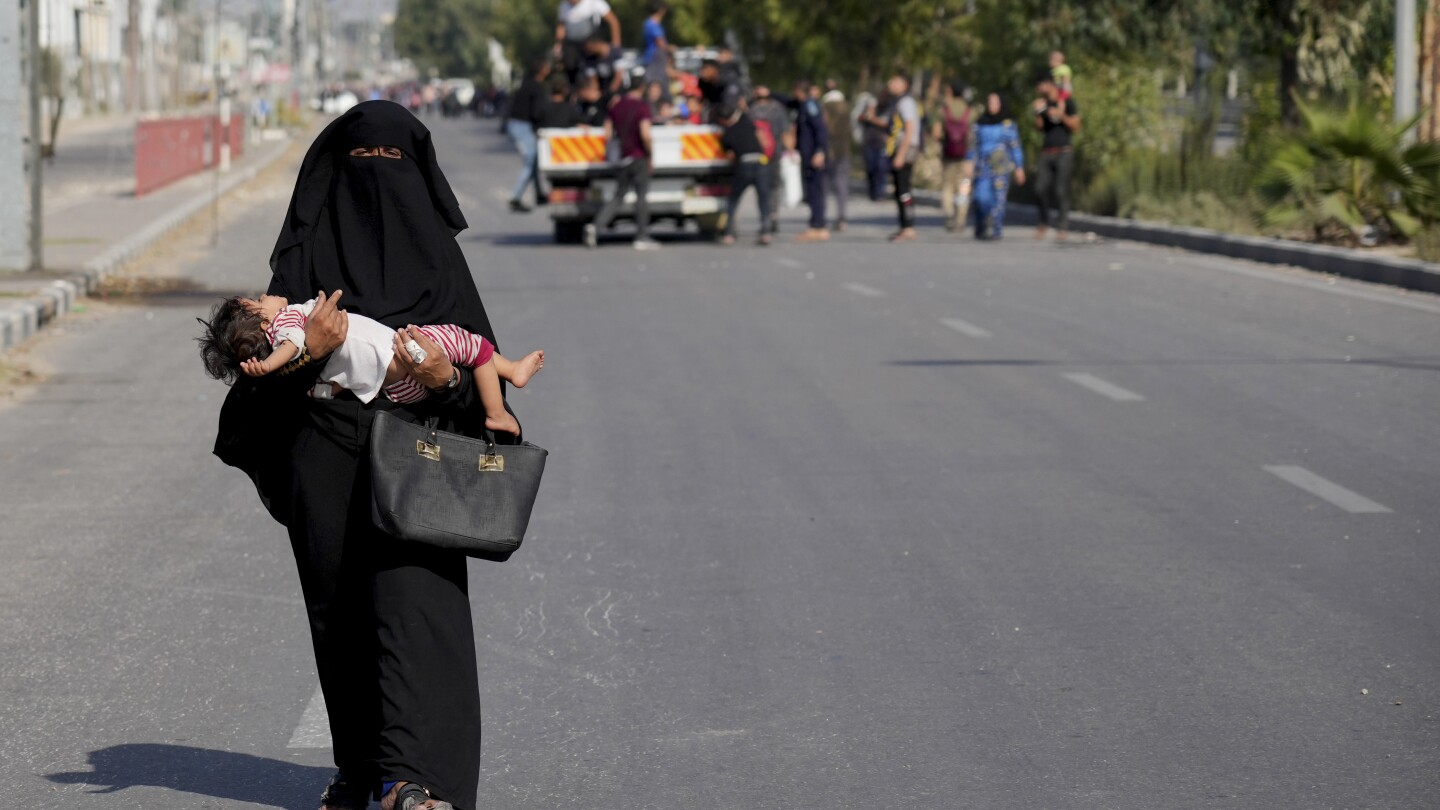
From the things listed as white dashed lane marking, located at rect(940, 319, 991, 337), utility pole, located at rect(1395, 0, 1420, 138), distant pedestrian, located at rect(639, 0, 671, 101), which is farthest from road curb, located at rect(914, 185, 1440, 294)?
distant pedestrian, located at rect(639, 0, 671, 101)

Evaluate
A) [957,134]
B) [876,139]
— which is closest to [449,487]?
[957,134]

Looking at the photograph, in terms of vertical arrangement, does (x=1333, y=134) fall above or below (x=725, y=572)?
above

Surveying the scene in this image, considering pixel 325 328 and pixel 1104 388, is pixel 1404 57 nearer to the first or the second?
pixel 1104 388

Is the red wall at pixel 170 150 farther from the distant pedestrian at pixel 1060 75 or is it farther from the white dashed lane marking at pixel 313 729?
the white dashed lane marking at pixel 313 729

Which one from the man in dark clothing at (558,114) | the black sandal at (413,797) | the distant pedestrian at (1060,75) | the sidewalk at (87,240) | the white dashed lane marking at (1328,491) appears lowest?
the sidewalk at (87,240)

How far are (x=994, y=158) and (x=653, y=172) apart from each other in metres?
4.01

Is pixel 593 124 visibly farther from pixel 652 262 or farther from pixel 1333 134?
pixel 1333 134

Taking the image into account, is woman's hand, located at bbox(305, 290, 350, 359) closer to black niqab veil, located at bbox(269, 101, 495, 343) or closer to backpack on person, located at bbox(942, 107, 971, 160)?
black niqab veil, located at bbox(269, 101, 495, 343)

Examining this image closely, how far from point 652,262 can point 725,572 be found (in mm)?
15183

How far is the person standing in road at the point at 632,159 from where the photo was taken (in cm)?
2338

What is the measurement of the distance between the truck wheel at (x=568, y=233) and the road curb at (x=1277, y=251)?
648 centimetres

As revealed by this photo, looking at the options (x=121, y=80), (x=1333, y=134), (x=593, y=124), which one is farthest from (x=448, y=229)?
(x=121, y=80)

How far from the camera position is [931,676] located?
6.15 meters

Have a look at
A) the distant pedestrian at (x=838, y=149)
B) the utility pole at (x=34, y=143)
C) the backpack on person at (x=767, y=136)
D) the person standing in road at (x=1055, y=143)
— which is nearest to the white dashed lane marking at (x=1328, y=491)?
the utility pole at (x=34, y=143)
